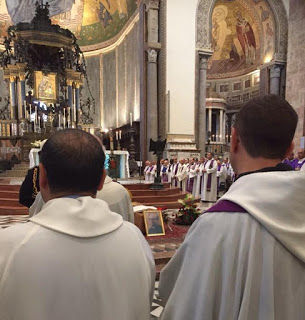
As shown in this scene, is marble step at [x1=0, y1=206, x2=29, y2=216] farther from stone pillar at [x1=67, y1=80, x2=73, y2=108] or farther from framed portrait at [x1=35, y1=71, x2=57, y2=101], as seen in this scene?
stone pillar at [x1=67, y1=80, x2=73, y2=108]

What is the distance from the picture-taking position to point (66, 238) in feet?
3.03

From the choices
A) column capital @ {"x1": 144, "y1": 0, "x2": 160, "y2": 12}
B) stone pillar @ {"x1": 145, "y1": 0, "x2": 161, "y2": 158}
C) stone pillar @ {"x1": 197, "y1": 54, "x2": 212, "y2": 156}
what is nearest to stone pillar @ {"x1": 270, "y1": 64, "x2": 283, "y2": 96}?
stone pillar @ {"x1": 197, "y1": 54, "x2": 212, "y2": 156}

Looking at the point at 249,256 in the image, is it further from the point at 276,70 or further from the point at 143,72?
the point at 276,70

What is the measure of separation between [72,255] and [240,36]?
75.7 ft

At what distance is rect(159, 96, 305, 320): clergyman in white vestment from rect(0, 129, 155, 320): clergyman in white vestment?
0.19 meters

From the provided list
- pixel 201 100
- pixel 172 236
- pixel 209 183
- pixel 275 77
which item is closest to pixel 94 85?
pixel 201 100

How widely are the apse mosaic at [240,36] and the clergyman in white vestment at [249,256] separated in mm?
Answer: 16787

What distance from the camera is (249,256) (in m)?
0.96

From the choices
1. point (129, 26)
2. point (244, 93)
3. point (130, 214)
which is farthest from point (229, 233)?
point (244, 93)

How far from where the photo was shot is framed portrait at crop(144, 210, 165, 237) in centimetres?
504

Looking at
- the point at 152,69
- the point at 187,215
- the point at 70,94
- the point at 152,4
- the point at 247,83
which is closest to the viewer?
the point at 187,215

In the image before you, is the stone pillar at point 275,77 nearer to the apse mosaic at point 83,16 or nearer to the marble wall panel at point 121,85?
the marble wall panel at point 121,85

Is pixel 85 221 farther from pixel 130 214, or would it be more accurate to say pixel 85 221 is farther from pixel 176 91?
pixel 176 91

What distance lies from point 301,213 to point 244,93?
23.8 meters
